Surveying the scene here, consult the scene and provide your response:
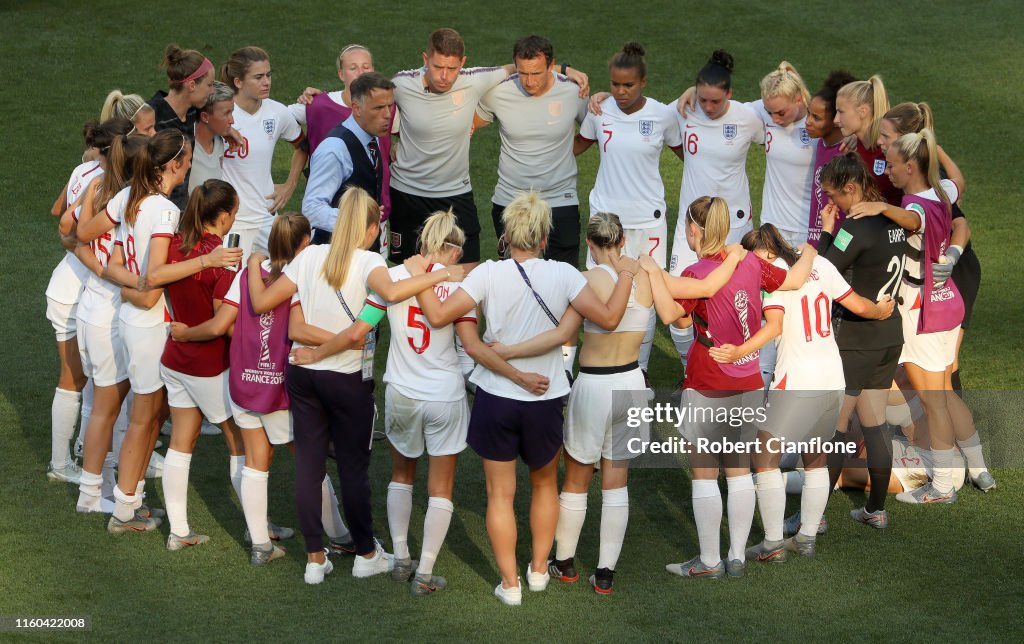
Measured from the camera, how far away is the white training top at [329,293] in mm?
5434

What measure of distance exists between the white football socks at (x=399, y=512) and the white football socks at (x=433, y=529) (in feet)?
0.44

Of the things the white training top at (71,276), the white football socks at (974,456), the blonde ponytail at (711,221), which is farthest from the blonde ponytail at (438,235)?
the white football socks at (974,456)

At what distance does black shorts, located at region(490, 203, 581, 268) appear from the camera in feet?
26.3

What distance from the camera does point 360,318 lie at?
17.7 feet

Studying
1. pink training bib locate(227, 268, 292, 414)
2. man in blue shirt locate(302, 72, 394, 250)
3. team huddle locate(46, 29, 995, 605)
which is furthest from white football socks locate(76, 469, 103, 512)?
man in blue shirt locate(302, 72, 394, 250)

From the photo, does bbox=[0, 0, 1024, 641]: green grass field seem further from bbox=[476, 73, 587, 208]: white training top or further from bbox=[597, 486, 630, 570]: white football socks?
bbox=[476, 73, 587, 208]: white training top

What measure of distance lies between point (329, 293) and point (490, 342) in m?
0.72

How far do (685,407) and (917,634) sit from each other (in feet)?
4.57

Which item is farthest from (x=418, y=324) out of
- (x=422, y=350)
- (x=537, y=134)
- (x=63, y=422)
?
(x=537, y=134)

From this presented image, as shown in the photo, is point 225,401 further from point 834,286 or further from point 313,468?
point 834,286

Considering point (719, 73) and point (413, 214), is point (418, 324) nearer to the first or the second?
point (413, 214)

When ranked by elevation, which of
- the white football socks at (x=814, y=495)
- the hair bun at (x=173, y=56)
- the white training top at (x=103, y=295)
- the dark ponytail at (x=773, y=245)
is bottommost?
the white football socks at (x=814, y=495)

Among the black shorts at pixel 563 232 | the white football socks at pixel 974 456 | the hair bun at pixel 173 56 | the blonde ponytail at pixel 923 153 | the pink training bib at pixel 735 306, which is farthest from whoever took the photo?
the black shorts at pixel 563 232

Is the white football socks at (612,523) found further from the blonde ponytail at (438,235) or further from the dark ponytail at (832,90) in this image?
the dark ponytail at (832,90)
